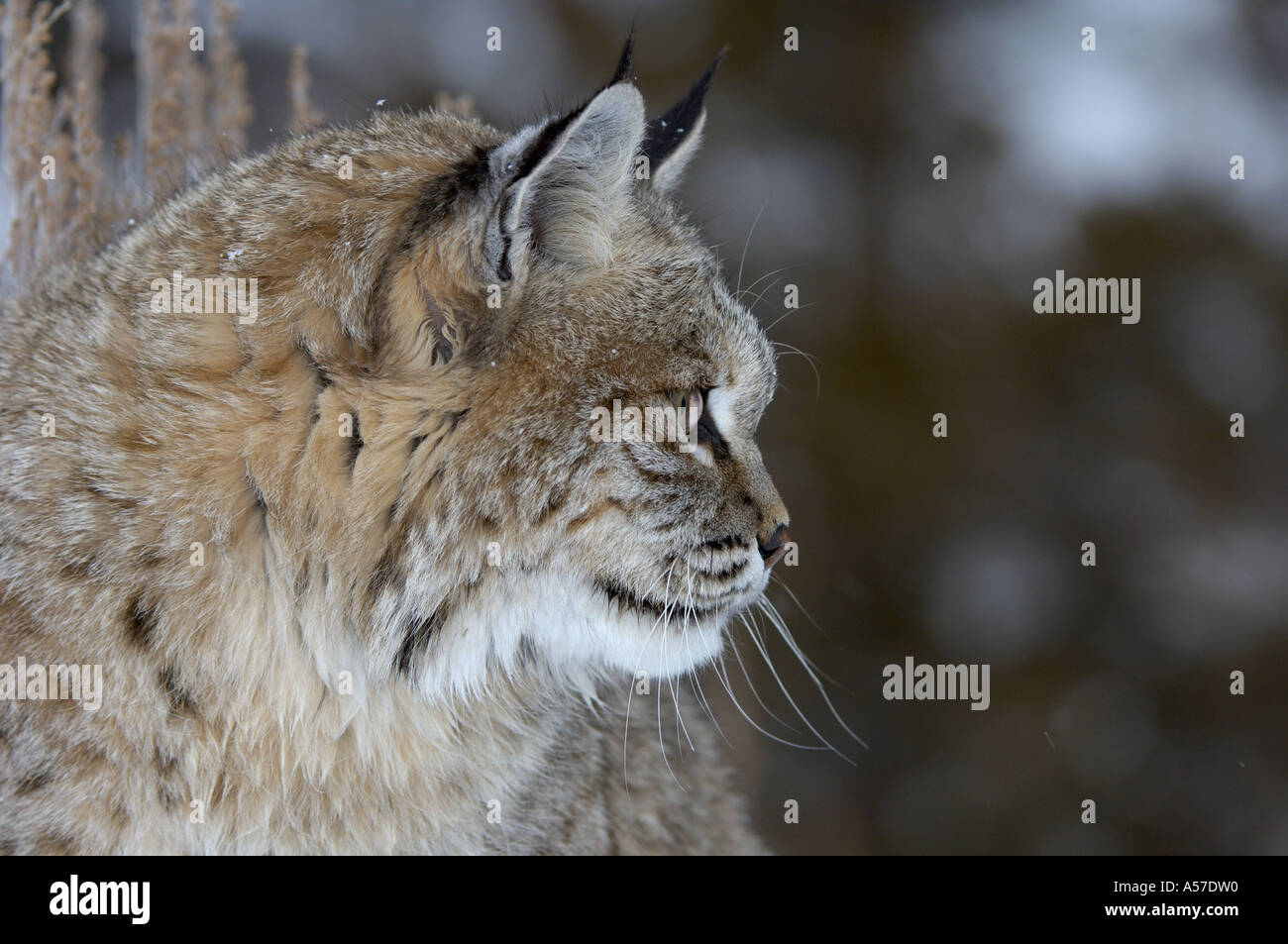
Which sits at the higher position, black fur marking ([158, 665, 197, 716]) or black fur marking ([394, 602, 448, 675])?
black fur marking ([394, 602, 448, 675])

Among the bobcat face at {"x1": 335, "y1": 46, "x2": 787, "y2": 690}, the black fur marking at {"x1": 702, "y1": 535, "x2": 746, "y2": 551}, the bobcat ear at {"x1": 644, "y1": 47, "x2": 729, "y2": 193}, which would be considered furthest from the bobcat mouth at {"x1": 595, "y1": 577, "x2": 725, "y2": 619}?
the bobcat ear at {"x1": 644, "y1": 47, "x2": 729, "y2": 193}

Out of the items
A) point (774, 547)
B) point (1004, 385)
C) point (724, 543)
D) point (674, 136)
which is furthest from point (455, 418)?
point (1004, 385)

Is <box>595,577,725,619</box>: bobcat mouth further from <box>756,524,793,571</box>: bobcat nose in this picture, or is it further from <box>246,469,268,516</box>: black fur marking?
<box>246,469,268,516</box>: black fur marking

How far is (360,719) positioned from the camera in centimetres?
252

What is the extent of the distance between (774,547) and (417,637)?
867 millimetres

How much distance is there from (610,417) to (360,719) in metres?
0.85

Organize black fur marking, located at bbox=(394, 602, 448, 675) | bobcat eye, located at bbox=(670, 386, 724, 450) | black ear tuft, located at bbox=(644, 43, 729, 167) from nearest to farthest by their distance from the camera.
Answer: black fur marking, located at bbox=(394, 602, 448, 675) → bobcat eye, located at bbox=(670, 386, 724, 450) → black ear tuft, located at bbox=(644, 43, 729, 167)

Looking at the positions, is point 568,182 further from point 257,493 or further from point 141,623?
point 141,623

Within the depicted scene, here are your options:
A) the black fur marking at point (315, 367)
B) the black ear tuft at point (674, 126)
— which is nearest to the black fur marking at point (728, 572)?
the black fur marking at point (315, 367)

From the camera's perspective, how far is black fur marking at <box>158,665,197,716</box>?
235cm

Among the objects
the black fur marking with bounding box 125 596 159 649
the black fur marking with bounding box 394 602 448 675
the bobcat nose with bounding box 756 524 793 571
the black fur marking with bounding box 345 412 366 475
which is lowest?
the black fur marking with bounding box 394 602 448 675

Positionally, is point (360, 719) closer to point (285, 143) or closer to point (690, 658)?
point (690, 658)

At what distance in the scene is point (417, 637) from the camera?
2.47m

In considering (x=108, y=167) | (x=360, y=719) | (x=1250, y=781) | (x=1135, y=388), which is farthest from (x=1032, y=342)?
(x=360, y=719)
